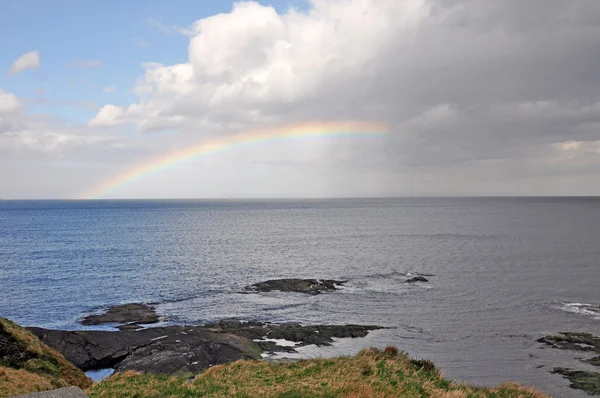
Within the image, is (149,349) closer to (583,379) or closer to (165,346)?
(165,346)

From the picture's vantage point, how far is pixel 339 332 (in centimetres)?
4612

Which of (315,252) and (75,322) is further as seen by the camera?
(315,252)

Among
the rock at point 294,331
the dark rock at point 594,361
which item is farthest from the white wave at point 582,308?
the rock at point 294,331

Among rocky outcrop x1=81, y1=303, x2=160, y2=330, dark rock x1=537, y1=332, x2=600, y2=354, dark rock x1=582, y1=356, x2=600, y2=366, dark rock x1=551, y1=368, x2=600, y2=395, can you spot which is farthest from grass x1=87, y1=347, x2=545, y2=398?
rocky outcrop x1=81, y1=303, x2=160, y2=330

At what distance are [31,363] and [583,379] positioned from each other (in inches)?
1421

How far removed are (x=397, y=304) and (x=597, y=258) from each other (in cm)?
6395

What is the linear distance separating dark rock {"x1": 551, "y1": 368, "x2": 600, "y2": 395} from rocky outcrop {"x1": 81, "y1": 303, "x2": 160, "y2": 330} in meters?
39.3

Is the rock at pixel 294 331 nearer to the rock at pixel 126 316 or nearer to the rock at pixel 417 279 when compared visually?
the rock at pixel 126 316

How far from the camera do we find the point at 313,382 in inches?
743

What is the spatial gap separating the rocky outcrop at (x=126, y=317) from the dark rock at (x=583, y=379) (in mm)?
39272

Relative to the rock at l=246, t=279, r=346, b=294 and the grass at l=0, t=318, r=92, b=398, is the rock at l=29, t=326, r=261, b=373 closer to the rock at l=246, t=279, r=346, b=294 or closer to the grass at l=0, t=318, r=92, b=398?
the grass at l=0, t=318, r=92, b=398

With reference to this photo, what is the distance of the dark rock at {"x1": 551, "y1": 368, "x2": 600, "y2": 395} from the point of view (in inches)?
1272

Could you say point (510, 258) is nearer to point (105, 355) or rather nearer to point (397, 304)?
point (397, 304)

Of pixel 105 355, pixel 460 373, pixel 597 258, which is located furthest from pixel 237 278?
pixel 597 258
